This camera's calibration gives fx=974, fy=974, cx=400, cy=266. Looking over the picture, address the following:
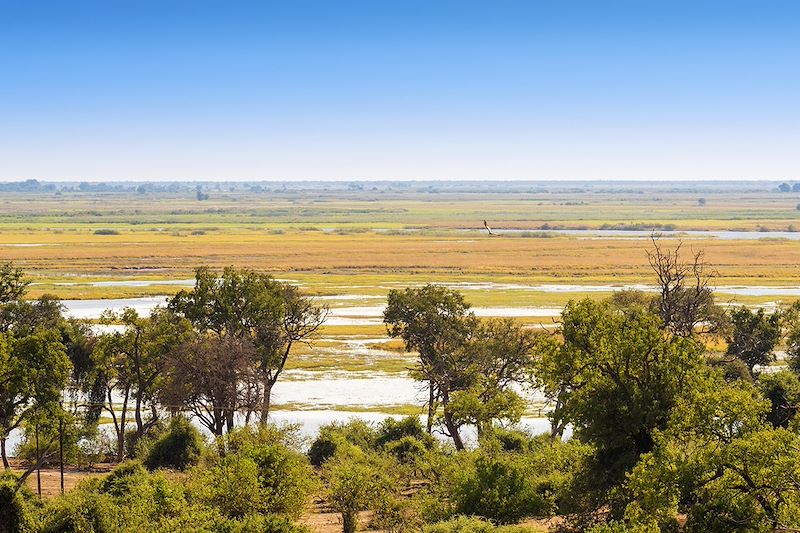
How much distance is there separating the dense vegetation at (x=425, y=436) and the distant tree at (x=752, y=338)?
7.19m

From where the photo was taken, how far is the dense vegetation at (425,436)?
24.3 meters

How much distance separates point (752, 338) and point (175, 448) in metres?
33.6

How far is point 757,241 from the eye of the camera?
540 feet

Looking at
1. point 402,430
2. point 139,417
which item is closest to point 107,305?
point 139,417

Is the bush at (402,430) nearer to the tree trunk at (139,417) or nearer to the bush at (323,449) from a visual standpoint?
the bush at (323,449)

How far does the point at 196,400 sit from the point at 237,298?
7.67 meters

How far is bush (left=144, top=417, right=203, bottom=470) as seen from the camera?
133ft

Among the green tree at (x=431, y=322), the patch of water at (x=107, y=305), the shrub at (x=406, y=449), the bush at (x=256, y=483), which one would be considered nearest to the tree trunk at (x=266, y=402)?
the shrub at (x=406, y=449)

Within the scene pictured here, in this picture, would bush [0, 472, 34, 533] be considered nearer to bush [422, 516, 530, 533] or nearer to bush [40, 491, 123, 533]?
bush [40, 491, 123, 533]

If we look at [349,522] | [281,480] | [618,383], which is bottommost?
[349,522]

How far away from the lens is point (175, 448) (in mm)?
41062

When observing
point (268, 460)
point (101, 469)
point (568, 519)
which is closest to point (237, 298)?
point (101, 469)

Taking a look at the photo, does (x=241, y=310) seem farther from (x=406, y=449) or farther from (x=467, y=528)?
(x=467, y=528)

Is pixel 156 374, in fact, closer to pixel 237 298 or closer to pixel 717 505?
pixel 237 298
